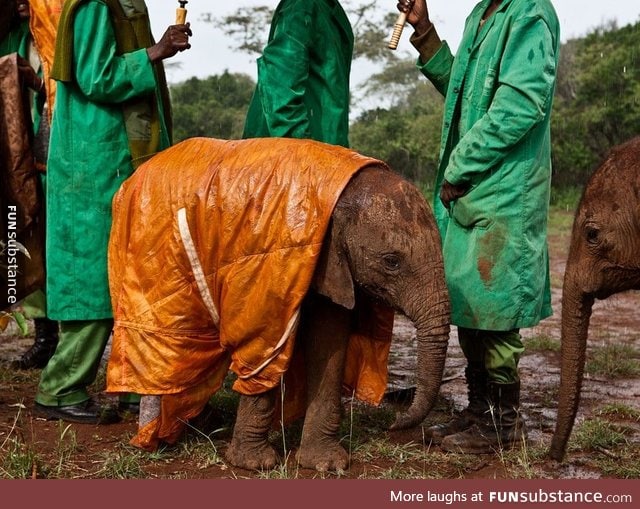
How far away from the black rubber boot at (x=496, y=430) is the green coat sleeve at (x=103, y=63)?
239 centimetres

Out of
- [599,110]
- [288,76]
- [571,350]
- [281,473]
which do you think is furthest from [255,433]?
[599,110]

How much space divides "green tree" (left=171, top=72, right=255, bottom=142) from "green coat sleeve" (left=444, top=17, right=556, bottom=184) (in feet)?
51.7

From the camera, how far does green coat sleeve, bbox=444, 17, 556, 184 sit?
15.8ft

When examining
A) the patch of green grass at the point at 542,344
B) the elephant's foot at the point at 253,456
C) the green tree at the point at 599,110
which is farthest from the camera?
the green tree at the point at 599,110

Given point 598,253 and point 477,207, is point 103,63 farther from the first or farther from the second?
point 598,253

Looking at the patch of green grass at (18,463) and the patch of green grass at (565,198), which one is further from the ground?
the patch of green grass at (565,198)

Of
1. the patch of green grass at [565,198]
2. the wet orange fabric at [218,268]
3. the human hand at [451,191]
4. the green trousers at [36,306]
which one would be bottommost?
the green trousers at [36,306]

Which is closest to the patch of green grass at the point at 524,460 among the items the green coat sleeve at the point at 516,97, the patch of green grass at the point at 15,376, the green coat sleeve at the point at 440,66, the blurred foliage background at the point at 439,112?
the green coat sleeve at the point at 516,97

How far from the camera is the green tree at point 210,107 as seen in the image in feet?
71.4

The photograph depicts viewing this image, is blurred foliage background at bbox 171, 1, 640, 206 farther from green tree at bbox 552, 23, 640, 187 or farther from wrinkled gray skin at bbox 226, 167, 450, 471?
wrinkled gray skin at bbox 226, 167, 450, 471

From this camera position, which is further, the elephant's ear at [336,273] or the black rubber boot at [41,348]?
the black rubber boot at [41,348]

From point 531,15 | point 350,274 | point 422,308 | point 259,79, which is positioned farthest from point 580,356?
point 259,79

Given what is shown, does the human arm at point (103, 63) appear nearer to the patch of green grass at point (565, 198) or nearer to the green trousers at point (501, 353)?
the green trousers at point (501, 353)

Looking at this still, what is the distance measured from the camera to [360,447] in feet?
16.6
